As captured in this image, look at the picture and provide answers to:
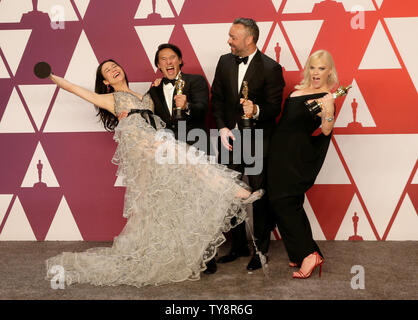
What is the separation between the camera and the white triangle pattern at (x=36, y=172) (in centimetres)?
414

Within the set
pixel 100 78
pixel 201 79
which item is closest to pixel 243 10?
pixel 201 79

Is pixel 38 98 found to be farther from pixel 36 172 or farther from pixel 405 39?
pixel 405 39

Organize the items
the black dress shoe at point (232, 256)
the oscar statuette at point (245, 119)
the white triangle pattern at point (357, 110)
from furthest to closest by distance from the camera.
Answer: the white triangle pattern at point (357, 110)
the black dress shoe at point (232, 256)
the oscar statuette at point (245, 119)

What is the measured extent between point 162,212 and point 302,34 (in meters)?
1.92

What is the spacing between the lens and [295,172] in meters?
3.19

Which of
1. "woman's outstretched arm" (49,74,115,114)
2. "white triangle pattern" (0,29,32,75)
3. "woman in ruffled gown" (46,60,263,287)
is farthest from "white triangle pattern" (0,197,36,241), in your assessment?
"woman's outstretched arm" (49,74,115,114)

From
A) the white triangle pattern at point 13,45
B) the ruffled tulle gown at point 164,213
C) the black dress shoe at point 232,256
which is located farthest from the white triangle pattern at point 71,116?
the black dress shoe at point 232,256

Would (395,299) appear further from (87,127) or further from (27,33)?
(27,33)

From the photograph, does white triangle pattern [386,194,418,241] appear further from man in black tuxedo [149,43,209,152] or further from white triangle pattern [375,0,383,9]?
man in black tuxedo [149,43,209,152]

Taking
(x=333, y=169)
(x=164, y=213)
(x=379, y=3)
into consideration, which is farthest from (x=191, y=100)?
(x=379, y=3)

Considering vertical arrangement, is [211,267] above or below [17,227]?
below

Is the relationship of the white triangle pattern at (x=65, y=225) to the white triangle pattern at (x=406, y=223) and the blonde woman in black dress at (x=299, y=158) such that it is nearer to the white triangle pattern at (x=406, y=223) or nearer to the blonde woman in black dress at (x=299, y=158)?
the blonde woman in black dress at (x=299, y=158)

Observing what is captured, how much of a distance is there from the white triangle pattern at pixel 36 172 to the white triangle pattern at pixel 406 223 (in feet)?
9.59

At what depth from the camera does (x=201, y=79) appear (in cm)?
344
